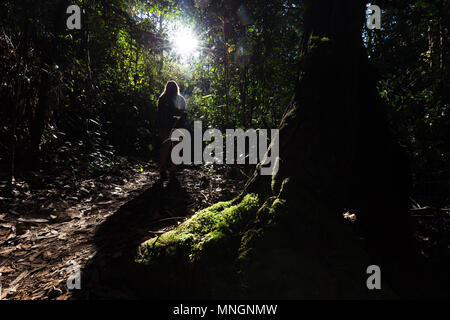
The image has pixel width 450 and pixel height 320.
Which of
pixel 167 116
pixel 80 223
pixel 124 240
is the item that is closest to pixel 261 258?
pixel 124 240

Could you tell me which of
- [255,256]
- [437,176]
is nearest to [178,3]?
[255,256]

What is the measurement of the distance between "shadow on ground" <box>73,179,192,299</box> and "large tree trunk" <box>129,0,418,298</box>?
0.23m

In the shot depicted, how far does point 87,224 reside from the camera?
132 inches

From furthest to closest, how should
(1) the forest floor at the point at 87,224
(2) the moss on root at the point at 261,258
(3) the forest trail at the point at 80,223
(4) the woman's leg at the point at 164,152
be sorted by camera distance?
1. (4) the woman's leg at the point at 164,152
2. (3) the forest trail at the point at 80,223
3. (1) the forest floor at the point at 87,224
4. (2) the moss on root at the point at 261,258

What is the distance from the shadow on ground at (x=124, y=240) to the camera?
71.9 inches

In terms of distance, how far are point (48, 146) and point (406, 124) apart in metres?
7.50

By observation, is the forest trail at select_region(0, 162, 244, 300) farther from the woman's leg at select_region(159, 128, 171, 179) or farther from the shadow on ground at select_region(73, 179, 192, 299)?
the woman's leg at select_region(159, 128, 171, 179)

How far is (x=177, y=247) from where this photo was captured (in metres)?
1.91

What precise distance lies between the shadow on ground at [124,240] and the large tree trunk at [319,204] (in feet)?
0.74

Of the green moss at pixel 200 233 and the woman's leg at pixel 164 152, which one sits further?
the woman's leg at pixel 164 152

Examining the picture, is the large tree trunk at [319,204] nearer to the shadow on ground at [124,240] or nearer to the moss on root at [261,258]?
the moss on root at [261,258]

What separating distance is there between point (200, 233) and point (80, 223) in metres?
2.54

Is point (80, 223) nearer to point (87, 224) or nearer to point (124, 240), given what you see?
point (87, 224)

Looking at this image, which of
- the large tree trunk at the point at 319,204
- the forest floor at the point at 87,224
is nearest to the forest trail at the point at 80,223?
the forest floor at the point at 87,224
